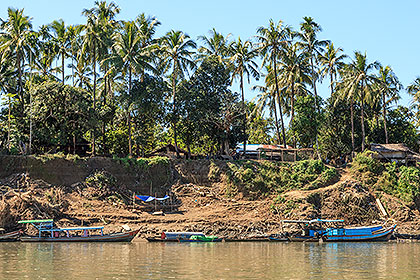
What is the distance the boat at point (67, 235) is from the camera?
42.9 m

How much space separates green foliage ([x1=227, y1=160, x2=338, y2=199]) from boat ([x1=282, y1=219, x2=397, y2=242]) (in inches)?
264

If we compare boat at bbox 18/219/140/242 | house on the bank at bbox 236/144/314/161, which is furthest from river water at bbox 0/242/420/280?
house on the bank at bbox 236/144/314/161

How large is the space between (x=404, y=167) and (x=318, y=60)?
56.8ft

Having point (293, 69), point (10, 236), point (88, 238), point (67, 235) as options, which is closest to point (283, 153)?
point (293, 69)

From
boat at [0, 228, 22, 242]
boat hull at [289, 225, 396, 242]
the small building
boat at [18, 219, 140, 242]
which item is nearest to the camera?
boat at [18, 219, 140, 242]

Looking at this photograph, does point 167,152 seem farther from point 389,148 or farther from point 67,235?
point 389,148

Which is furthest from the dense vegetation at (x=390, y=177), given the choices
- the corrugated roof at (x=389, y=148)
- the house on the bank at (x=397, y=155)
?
the corrugated roof at (x=389, y=148)

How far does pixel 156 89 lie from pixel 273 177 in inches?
571

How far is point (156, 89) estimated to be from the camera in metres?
55.2

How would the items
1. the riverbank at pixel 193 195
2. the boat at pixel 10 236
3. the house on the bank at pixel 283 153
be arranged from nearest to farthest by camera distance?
the boat at pixel 10 236
the riverbank at pixel 193 195
the house on the bank at pixel 283 153

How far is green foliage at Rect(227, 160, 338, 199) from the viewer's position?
52.3m

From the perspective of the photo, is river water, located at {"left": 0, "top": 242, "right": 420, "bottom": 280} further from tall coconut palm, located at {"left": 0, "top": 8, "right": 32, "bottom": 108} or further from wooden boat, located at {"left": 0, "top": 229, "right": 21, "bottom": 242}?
tall coconut palm, located at {"left": 0, "top": 8, "right": 32, "bottom": 108}

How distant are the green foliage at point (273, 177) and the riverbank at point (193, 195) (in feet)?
0.31

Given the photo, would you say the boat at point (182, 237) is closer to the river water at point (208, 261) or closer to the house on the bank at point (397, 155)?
the river water at point (208, 261)
